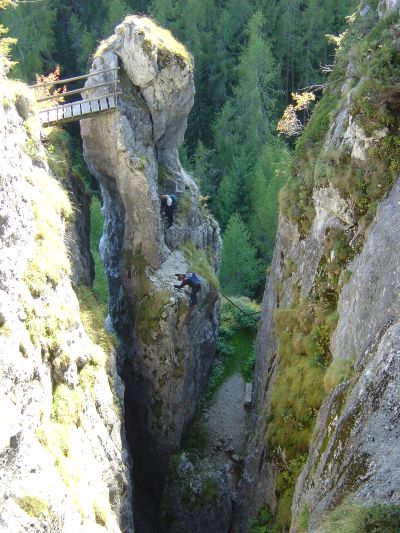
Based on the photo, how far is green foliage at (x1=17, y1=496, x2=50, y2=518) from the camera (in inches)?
338

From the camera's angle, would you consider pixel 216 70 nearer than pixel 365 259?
No

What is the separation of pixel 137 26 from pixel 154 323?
11428 millimetres

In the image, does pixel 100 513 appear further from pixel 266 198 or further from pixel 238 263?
pixel 266 198

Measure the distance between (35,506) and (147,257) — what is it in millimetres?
12956

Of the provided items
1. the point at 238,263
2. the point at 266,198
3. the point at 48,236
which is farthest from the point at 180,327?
the point at 266,198

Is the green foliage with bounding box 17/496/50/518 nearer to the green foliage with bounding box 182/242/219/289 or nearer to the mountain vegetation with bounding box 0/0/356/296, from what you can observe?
the green foliage with bounding box 182/242/219/289

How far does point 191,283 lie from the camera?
20.0 metres

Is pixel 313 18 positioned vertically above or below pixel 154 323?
above

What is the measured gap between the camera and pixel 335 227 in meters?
14.2

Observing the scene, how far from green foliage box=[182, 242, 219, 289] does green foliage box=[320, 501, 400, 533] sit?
15077 mm

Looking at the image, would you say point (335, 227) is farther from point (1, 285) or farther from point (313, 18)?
point (313, 18)

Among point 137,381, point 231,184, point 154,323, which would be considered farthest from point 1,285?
point 231,184

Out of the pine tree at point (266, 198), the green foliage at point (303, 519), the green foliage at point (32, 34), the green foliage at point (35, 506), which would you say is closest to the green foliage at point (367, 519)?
the green foliage at point (303, 519)

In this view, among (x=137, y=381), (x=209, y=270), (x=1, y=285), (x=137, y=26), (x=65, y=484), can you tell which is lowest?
(x=137, y=381)
